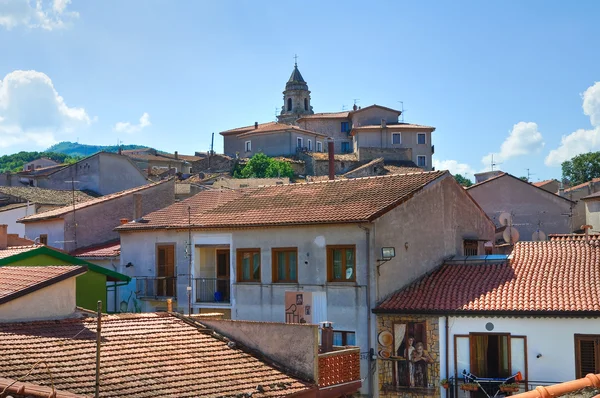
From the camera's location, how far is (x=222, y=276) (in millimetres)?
30797

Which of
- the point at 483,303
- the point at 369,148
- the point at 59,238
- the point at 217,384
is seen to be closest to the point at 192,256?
the point at 59,238

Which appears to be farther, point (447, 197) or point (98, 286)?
point (447, 197)

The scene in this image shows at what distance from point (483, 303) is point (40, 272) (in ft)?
41.8

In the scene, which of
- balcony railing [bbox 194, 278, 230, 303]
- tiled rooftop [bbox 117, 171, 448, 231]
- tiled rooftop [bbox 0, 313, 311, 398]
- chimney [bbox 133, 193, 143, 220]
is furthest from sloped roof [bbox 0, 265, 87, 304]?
chimney [bbox 133, 193, 143, 220]

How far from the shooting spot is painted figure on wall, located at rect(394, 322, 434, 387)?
2433 cm

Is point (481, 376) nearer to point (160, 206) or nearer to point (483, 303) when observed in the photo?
point (483, 303)

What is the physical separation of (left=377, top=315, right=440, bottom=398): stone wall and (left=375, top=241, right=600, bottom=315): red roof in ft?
1.59

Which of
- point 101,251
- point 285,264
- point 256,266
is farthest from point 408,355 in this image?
point 101,251

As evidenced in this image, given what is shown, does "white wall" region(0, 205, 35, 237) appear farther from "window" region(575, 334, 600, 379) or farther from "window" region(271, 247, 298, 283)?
"window" region(575, 334, 600, 379)

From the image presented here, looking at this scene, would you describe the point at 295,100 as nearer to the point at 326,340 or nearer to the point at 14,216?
the point at 14,216

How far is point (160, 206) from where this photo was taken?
4081 centimetres

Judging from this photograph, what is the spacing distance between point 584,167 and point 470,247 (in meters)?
75.2

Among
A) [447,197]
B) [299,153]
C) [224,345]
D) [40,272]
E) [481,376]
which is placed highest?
[299,153]

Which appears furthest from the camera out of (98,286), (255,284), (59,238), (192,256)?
(59,238)
